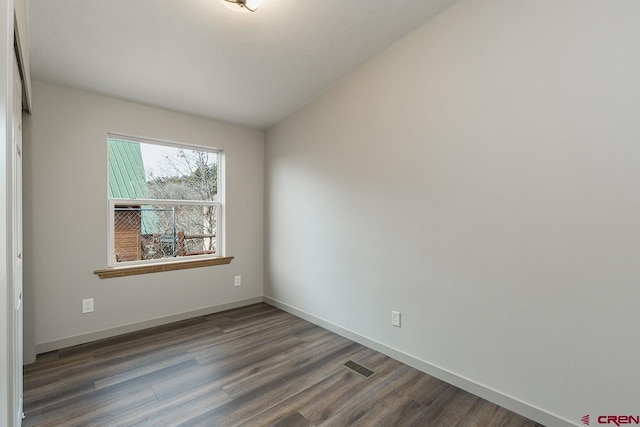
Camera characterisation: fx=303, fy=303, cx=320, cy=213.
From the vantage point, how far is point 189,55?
252cm

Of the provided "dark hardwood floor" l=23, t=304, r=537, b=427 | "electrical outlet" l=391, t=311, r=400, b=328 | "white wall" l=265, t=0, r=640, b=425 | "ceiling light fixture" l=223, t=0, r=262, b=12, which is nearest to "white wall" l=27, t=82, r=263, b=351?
"dark hardwood floor" l=23, t=304, r=537, b=427

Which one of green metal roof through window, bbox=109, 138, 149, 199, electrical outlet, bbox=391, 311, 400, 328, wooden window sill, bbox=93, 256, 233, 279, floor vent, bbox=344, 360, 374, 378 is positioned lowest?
floor vent, bbox=344, 360, 374, 378

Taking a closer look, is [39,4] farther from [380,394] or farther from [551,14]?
[380,394]

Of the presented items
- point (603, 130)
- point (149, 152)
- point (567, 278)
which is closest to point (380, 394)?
point (567, 278)

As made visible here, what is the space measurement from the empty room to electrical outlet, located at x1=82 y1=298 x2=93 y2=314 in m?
0.02

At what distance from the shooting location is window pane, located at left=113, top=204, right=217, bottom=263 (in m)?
3.19

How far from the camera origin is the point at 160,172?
3447 mm

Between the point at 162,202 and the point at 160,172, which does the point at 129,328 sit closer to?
the point at 162,202

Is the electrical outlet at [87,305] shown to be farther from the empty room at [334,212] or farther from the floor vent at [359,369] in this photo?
the floor vent at [359,369]

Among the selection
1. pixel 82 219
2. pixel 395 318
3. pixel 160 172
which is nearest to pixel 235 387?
pixel 395 318

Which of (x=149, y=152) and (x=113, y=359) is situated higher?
(x=149, y=152)

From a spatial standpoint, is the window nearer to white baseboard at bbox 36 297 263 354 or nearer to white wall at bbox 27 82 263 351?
white wall at bbox 27 82 263 351

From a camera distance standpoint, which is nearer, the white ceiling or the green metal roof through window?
the white ceiling

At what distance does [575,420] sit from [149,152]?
4193mm
